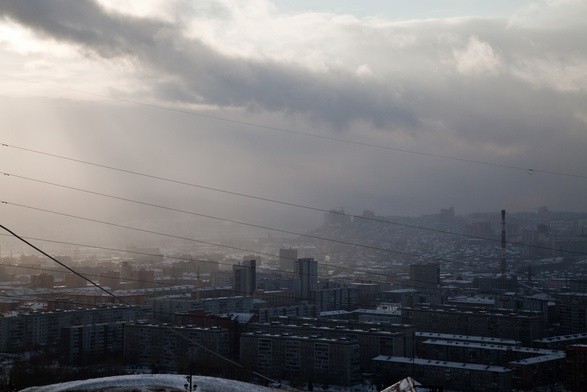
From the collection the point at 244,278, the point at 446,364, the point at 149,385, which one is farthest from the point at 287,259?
the point at 149,385

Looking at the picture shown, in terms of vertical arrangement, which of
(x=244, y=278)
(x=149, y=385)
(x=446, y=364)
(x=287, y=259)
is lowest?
(x=446, y=364)

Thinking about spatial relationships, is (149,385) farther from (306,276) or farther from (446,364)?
(306,276)

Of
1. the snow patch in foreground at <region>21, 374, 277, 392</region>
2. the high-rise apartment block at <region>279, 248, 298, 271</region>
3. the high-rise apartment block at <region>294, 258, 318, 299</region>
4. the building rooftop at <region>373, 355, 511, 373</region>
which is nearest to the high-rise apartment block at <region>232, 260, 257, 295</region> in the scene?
the high-rise apartment block at <region>294, 258, 318, 299</region>

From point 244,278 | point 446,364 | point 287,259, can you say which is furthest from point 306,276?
point 446,364

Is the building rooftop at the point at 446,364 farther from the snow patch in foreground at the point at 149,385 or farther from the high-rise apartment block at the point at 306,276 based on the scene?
the high-rise apartment block at the point at 306,276

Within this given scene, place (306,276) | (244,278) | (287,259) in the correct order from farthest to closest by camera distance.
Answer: (287,259), (306,276), (244,278)

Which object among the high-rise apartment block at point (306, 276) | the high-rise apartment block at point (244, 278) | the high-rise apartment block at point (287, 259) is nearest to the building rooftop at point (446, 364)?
the high-rise apartment block at point (306, 276)

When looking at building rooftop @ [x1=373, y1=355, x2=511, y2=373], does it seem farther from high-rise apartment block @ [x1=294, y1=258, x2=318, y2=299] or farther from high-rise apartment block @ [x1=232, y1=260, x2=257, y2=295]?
high-rise apartment block @ [x1=232, y1=260, x2=257, y2=295]

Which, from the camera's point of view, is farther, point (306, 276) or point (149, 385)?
point (306, 276)

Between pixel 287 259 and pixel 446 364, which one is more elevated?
pixel 287 259

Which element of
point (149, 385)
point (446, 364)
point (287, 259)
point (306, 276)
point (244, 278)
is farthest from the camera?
point (287, 259)
